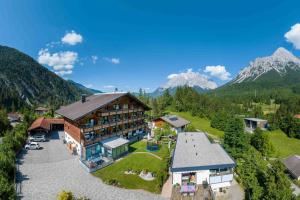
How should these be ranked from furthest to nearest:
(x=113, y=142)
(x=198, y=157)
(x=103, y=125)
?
(x=103, y=125)
(x=113, y=142)
(x=198, y=157)

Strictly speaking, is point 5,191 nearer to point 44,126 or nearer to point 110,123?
point 110,123

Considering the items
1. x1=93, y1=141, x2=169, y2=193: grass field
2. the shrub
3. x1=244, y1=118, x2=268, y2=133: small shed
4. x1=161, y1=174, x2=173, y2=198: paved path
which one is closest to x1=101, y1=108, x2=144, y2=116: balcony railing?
x1=93, y1=141, x2=169, y2=193: grass field

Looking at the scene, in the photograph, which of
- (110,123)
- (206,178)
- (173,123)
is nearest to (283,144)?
(173,123)

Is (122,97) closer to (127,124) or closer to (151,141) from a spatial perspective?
(127,124)

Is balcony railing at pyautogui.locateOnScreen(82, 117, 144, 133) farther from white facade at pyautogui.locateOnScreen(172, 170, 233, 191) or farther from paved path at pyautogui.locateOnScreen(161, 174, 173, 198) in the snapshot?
white facade at pyautogui.locateOnScreen(172, 170, 233, 191)

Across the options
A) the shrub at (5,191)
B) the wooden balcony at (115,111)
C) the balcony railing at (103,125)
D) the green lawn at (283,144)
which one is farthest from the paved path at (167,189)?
the green lawn at (283,144)

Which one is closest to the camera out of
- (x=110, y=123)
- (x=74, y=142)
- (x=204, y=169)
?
(x=204, y=169)

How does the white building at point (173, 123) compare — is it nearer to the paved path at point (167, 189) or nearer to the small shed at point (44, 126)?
the small shed at point (44, 126)
